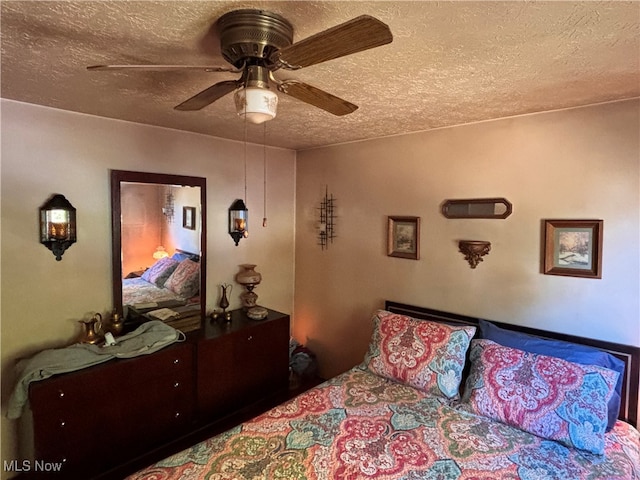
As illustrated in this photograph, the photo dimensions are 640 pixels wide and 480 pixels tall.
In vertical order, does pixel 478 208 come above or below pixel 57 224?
above

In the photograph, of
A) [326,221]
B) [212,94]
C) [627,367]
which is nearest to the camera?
[212,94]

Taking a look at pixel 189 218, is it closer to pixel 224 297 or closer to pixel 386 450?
pixel 224 297

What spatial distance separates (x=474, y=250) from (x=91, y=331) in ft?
8.51

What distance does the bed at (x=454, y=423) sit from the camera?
64.5 inches

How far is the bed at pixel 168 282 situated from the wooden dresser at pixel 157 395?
1.06 ft

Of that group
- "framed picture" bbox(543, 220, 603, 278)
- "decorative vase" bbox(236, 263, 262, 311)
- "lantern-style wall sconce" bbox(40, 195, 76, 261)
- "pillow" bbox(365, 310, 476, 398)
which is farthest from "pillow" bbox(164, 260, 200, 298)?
"framed picture" bbox(543, 220, 603, 278)

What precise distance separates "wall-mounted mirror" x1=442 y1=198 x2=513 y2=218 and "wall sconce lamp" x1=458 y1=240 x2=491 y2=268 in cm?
19

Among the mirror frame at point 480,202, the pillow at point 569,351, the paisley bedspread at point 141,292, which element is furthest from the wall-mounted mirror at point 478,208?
the paisley bedspread at point 141,292

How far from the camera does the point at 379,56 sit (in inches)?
59.4

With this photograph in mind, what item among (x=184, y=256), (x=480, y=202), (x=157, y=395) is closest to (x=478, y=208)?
(x=480, y=202)

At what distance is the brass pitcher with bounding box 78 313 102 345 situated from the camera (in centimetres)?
243

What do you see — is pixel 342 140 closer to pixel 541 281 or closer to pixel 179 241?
pixel 179 241

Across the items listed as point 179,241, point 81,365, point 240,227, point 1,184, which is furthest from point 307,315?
point 1,184

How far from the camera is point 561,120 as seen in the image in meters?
2.26
